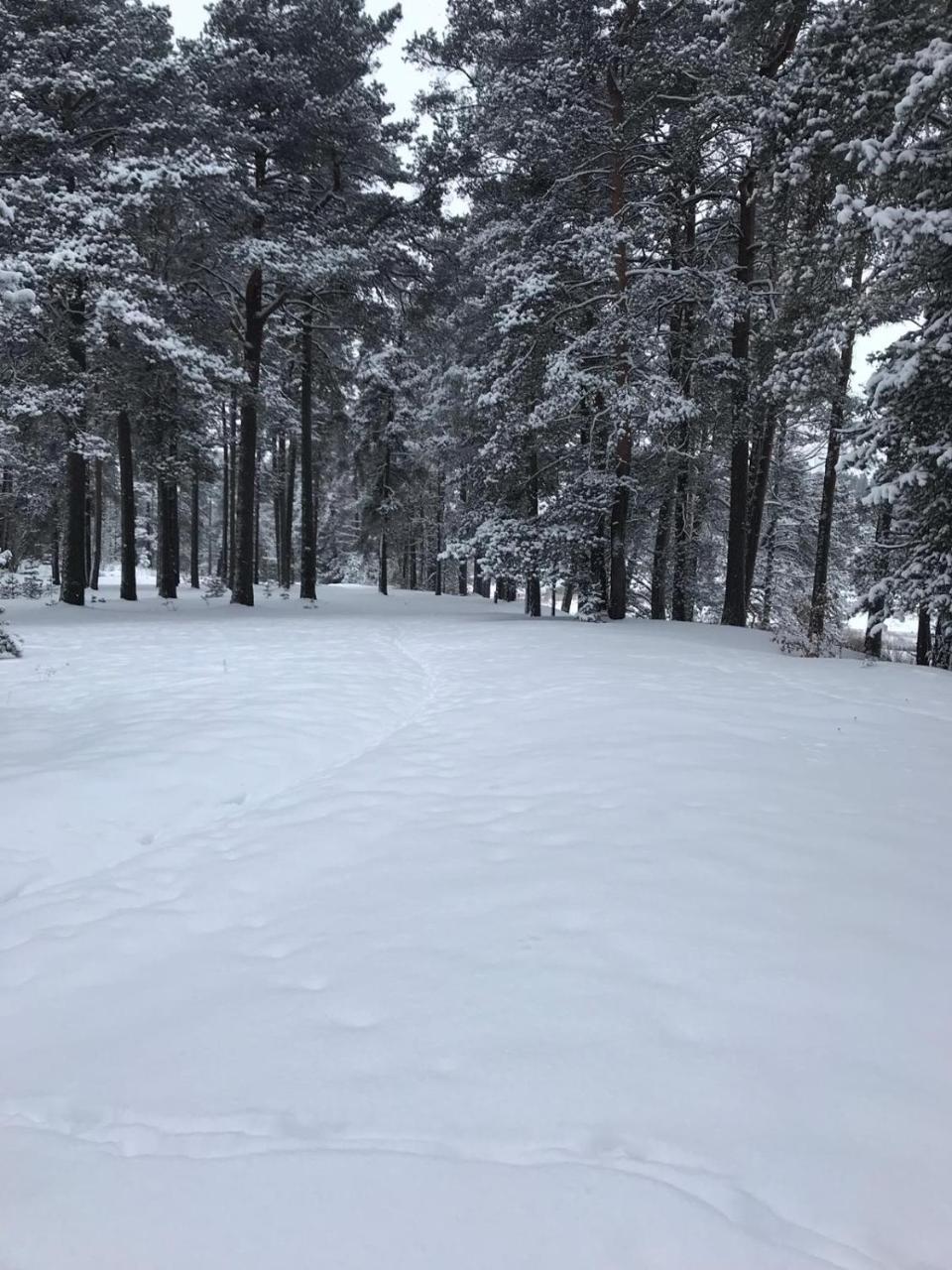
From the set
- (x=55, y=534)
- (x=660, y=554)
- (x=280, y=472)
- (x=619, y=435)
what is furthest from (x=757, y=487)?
(x=55, y=534)

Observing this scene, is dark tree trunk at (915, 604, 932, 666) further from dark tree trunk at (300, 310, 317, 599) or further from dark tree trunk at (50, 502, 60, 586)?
dark tree trunk at (50, 502, 60, 586)

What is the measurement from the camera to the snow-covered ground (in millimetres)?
1550

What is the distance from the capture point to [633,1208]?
1.54 metres

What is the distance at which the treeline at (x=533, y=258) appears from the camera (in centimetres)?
876

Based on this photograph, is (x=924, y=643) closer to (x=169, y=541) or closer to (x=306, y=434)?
(x=306, y=434)

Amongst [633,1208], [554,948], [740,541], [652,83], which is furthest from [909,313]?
[633,1208]

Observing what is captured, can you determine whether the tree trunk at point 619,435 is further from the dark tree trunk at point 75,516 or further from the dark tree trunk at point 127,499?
the dark tree trunk at point 127,499

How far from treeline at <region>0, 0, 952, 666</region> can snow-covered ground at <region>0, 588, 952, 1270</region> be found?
21.9 ft

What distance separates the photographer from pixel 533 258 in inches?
547

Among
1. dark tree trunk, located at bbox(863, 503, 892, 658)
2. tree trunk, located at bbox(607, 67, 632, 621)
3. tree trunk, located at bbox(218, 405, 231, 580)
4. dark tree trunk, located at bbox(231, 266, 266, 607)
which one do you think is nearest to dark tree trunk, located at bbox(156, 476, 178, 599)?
dark tree trunk, located at bbox(231, 266, 266, 607)

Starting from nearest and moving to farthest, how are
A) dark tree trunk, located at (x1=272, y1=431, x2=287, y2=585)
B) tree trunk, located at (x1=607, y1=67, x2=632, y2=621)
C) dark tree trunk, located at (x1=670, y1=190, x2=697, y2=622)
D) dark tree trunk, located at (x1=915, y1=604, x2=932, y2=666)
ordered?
tree trunk, located at (x1=607, y1=67, x2=632, y2=621) < dark tree trunk, located at (x1=670, y1=190, x2=697, y2=622) < dark tree trunk, located at (x1=915, y1=604, x2=932, y2=666) < dark tree trunk, located at (x1=272, y1=431, x2=287, y2=585)

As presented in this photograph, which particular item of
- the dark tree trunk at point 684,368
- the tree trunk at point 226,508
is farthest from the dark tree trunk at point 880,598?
the tree trunk at point 226,508

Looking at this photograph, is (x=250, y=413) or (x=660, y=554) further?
(x=660, y=554)

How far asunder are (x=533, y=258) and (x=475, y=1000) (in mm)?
14538
